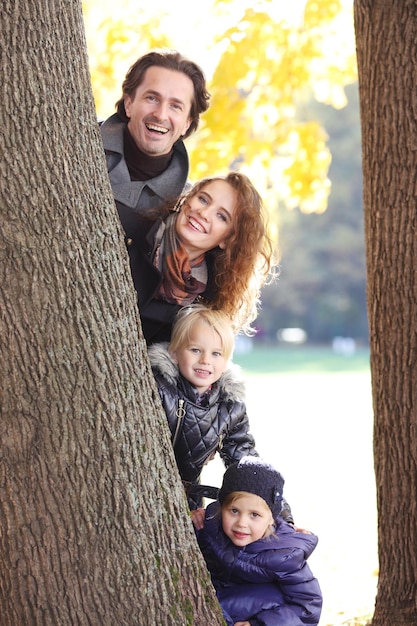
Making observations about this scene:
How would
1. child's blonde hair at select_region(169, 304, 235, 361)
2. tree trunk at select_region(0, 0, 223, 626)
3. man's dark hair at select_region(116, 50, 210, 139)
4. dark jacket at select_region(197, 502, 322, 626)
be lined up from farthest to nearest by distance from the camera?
man's dark hair at select_region(116, 50, 210, 139), child's blonde hair at select_region(169, 304, 235, 361), dark jacket at select_region(197, 502, 322, 626), tree trunk at select_region(0, 0, 223, 626)

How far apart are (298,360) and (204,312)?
2514 centimetres

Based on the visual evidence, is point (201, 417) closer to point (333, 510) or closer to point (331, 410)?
point (333, 510)

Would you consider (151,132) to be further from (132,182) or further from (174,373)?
(174,373)

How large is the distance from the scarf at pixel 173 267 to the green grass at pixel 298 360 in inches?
830

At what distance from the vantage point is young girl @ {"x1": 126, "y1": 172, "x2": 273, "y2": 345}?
3.25 metres

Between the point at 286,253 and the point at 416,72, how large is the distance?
29351mm

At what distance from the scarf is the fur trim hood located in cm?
19

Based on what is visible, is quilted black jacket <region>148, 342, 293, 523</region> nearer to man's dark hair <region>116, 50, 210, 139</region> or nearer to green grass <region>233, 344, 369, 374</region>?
man's dark hair <region>116, 50, 210, 139</region>

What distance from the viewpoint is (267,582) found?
306 centimetres

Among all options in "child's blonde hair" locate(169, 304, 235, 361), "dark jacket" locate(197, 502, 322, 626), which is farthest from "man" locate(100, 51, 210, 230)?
"dark jacket" locate(197, 502, 322, 626)

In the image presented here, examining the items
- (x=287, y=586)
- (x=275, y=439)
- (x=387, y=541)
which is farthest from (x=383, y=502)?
(x=275, y=439)

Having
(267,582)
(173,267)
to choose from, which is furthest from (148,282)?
(267,582)

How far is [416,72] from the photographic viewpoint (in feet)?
10.5

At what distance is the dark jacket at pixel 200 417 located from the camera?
3.07 metres
